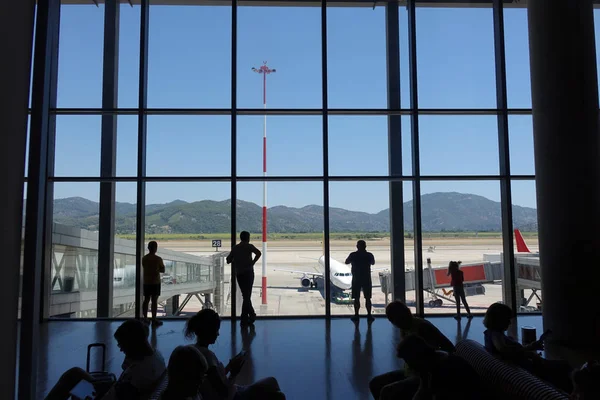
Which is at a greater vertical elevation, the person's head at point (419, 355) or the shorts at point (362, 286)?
the person's head at point (419, 355)

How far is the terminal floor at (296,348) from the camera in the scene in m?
3.58

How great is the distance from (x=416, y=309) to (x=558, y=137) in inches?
130

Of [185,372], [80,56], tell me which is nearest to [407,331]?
[185,372]

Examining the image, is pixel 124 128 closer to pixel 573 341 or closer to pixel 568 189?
pixel 568 189

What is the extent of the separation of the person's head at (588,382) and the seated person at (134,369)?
5.99 ft

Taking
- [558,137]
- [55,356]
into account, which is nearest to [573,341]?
[558,137]

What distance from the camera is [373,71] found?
7309 millimetres

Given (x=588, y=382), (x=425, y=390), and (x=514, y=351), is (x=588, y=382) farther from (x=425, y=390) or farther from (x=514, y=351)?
(x=514, y=351)

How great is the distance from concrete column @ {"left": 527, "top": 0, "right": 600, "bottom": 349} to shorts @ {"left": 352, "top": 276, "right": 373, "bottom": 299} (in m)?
2.32

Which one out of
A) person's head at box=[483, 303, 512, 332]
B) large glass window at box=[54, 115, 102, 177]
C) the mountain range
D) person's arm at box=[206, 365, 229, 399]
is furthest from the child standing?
large glass window at box=[54, 115, 102, 177]

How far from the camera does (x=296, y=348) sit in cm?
475

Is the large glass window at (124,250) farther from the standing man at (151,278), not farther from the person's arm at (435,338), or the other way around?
the person's arm at (435,338)

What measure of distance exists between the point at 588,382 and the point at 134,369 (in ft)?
6.38

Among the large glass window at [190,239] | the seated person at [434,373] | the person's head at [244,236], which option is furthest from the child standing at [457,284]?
the seated person at [434,373]
